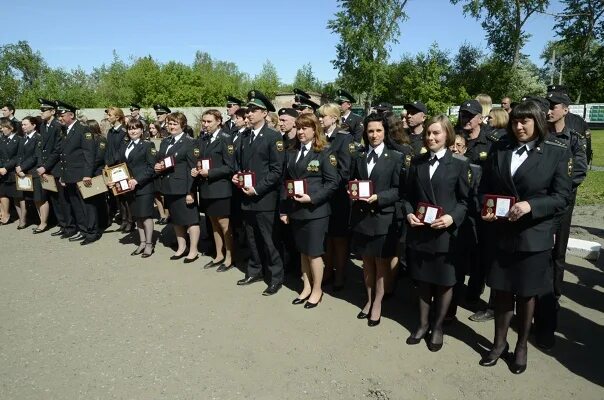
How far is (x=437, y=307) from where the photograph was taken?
4086mm

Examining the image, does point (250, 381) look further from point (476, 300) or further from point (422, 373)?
point (476, 300)

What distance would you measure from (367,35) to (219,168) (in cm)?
3327

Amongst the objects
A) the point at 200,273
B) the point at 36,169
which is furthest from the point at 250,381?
the point at 36,169

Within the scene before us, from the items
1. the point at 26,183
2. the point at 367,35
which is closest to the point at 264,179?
the point at 26,183

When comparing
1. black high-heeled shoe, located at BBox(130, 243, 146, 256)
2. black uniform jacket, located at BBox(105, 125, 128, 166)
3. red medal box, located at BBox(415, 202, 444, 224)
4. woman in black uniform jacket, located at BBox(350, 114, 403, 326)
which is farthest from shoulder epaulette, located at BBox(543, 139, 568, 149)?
black uniform jacket, located at BBox(105, 125, 128, 166)

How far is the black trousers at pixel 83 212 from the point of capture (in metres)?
7.90


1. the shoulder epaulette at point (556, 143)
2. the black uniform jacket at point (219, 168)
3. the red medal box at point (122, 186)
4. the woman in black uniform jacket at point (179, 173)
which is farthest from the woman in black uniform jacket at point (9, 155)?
the shoulder epaulette at point (556, 143)

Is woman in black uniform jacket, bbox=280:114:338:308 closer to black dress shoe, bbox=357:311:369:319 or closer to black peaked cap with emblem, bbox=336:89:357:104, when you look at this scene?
black dress shoe, bbox=357:311:369:319

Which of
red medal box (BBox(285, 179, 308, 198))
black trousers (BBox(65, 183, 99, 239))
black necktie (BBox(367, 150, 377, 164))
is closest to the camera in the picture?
black necktie (BBox(367, 150, 377, 164))

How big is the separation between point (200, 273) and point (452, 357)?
145 inches

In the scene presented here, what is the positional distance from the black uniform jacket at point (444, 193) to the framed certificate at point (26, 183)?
7.67 meters

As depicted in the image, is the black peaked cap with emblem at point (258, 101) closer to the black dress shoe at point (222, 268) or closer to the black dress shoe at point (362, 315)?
the black dress shoe at point (222, 268)

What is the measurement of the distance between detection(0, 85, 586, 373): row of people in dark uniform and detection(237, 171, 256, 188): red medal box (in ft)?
0.05

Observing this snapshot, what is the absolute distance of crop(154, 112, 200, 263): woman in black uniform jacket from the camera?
6.32 m
